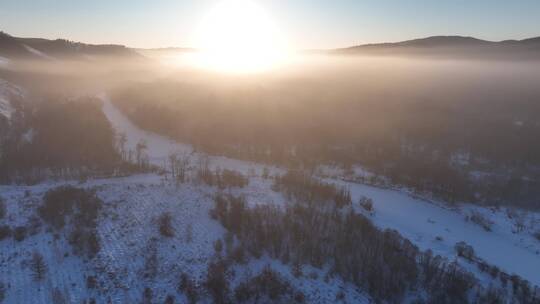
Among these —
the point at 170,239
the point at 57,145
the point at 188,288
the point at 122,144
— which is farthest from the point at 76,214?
the point at 122,144

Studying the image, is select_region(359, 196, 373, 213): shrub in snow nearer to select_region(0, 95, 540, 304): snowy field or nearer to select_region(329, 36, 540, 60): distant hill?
select_region(0, 95, 540, 304): snowy field

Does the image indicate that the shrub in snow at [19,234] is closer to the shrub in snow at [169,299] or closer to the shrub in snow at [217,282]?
the shrub in snow at [169,299]

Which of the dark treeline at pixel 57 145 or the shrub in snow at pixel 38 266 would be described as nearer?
the shrub in snow at pixel 38 266

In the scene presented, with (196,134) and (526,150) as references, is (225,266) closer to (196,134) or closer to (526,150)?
(196,134)

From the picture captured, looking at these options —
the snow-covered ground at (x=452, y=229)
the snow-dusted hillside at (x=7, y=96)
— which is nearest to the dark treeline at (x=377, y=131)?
the snow-covered ground at (x=452, y=229)

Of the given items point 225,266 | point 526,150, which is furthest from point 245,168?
point 526,150
